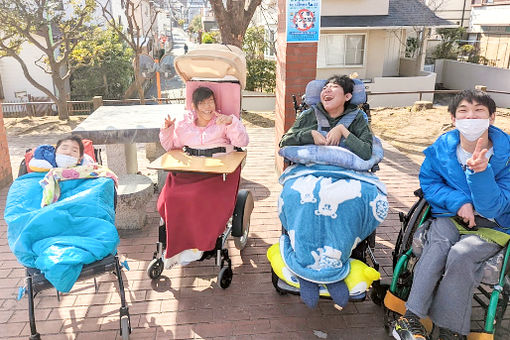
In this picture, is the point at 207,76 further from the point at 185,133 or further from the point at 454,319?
the point at 454,319

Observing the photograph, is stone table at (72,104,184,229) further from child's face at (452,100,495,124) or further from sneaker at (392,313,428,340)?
child's face at (452,100,495,124)

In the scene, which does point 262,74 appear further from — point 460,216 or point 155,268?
point 460,216

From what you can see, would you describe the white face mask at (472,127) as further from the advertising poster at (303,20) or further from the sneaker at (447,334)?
the advertising poster at (303,20)

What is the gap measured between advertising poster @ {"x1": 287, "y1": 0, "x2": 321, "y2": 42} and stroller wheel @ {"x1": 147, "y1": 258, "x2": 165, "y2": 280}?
292 cm

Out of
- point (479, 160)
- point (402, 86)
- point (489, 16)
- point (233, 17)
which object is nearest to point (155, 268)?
point (479, 160)

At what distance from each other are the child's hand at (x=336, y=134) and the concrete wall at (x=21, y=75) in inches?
575

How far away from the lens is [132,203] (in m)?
4.08

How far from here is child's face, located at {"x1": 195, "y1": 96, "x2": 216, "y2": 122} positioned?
140 inches

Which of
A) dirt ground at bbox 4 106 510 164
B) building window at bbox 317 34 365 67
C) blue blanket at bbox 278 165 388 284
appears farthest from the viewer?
building window at bbox 317 34 365 67

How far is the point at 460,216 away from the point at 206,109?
2.14 m

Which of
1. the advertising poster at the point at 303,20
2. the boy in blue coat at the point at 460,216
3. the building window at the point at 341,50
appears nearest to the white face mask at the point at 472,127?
the boy in blue coat at the point at 460,216

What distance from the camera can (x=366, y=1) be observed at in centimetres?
1505

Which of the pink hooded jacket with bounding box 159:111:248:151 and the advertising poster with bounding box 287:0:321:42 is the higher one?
the advertising poster with bounding box 287:0:321:42

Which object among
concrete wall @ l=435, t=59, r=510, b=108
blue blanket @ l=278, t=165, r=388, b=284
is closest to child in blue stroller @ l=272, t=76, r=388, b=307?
blue blanket @ l=278, t=165, r=388, b=284
